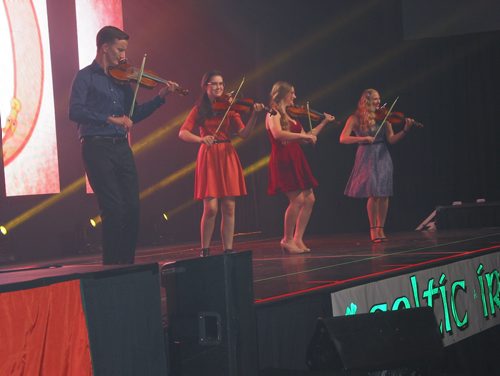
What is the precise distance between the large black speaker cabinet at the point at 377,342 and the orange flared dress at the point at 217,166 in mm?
3321

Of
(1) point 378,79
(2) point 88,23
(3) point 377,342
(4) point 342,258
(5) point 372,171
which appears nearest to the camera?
(3) point 377,342

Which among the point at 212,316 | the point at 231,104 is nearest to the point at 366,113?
the point at 231,104

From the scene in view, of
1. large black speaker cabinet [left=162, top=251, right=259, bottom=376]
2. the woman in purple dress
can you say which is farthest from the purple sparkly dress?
large black speaker cabinet [left=162, top=251, right=259, bottom=376]

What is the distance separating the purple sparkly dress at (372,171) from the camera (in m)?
7.55

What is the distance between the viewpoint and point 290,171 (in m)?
7.00

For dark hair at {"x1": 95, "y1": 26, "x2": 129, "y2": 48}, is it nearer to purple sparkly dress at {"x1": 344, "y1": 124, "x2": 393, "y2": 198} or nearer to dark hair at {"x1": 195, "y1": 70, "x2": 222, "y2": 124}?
dark hair at {"x1": 195, "y1": 70, "x2": 222, "y2": 124}

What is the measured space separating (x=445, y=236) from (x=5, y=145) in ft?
12.3

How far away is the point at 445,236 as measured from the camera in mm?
7355

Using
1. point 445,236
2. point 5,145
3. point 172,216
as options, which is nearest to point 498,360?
point 445,236

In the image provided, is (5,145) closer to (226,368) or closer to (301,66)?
(301,66)

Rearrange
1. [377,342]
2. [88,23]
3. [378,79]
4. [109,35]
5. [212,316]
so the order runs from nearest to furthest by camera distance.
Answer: [212,316], [377,342], [109,35], [88,23], [378,79]

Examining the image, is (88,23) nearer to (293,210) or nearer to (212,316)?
(293,210)

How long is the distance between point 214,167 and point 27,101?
6.77 feet

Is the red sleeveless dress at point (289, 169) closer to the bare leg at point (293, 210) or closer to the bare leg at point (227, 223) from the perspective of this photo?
the bare leg at point (293, 210)
